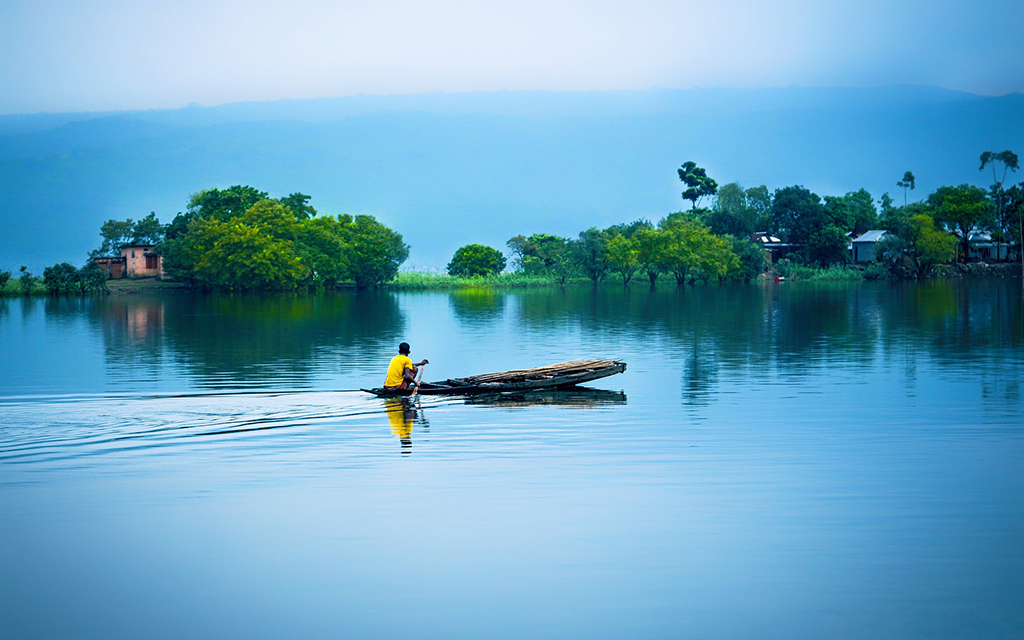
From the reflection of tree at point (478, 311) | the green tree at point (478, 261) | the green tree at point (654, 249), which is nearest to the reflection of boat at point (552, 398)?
the reflection of tree at point (478, 311)

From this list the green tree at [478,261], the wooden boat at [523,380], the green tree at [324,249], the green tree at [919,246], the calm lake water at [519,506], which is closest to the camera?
the calm lake water at [519,506]

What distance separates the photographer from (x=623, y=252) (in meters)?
116

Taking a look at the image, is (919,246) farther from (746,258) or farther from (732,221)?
(732,221)

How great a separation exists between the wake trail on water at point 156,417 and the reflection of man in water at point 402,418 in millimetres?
198

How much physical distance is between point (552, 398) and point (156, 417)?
9.00m

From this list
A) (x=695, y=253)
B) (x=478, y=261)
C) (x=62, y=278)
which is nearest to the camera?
(x=62, y=278)

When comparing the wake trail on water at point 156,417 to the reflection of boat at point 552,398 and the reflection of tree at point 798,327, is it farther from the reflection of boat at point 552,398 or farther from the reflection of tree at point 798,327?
the reflection of tree at point 798,327

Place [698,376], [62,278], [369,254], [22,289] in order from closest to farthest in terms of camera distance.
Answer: [698,376], [62,278], [22,289], [369,254]

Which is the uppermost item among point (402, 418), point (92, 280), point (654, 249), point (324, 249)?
point (324, 249)

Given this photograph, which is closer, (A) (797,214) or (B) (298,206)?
(B) (298,206)

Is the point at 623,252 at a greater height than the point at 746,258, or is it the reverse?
the point at 623,252

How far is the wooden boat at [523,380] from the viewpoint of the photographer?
75.9 ft

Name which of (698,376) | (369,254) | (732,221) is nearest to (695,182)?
(732,221)

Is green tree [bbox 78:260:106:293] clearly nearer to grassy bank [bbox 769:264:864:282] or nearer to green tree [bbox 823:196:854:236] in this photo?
grassy bank [bbox 769:264:864:282]
